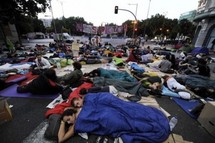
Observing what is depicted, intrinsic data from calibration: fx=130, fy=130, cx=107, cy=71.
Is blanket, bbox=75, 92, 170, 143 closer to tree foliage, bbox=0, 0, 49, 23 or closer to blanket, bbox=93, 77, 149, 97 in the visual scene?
blanket, bbox=93, 77, 149, 97

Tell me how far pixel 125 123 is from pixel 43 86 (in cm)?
297

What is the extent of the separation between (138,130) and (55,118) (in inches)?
69.4

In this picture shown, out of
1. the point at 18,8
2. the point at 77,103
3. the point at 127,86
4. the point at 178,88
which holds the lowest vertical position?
the point at 178,88

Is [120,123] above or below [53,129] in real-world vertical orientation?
above

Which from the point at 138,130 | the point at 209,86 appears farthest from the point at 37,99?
the point at 209,86

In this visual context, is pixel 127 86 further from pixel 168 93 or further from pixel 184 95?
pixel 184 95

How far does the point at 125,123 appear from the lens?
8.32ft

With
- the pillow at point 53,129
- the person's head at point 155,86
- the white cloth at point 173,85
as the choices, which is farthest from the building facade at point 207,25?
the pillow at point 53,129

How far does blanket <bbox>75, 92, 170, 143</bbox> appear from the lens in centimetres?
243

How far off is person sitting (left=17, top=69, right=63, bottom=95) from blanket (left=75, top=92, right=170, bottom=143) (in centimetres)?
189

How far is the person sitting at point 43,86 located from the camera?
419 centimetres

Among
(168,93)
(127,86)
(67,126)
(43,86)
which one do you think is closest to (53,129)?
(67,126)

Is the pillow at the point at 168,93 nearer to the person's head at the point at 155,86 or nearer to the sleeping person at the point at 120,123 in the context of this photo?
the person's head at the point at 155,86

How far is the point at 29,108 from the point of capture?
3674 mm
